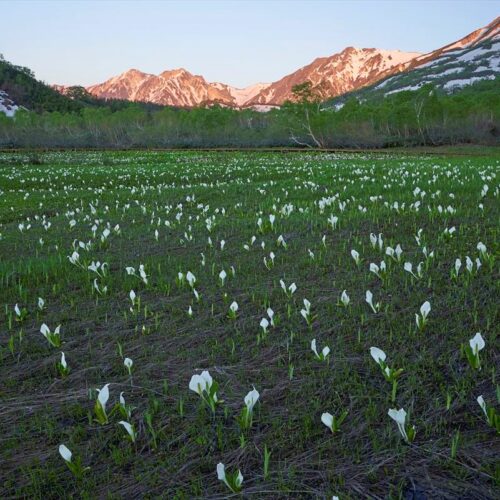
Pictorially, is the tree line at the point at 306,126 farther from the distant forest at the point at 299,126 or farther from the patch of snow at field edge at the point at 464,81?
the patch of snow at field edge at the point at 464,81

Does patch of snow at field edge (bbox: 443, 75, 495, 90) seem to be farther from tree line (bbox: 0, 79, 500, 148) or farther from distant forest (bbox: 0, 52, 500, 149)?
tree line (bbox: 0, 79, 500, 148)

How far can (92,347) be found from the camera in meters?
3.71

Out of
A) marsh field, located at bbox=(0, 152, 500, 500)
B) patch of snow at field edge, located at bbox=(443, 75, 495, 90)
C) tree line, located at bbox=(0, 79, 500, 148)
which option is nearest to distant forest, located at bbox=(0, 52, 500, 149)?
tree line, located at bbox=(0, 79, 500, 148)

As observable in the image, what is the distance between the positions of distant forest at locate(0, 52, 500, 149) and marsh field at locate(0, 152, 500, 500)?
5648 centimetres

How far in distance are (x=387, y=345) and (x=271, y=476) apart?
1.51 metres

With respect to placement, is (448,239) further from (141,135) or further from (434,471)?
(141,135)

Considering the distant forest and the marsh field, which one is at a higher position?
the distant forest

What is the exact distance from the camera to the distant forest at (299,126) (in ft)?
193

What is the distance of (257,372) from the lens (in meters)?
3.11

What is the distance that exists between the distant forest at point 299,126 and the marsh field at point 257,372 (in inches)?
2223

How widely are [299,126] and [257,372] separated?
221 ft

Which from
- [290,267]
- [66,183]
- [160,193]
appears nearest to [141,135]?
[66,183]

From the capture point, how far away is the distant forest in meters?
58.8

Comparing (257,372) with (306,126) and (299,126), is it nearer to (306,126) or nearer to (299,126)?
(306,126)
